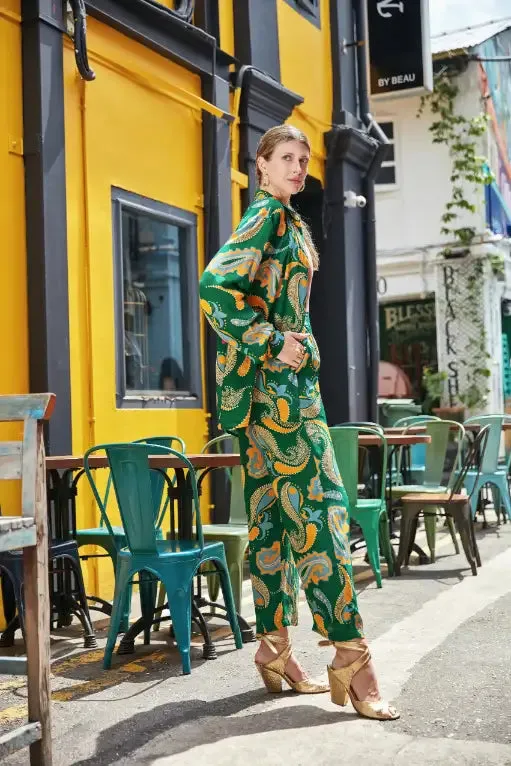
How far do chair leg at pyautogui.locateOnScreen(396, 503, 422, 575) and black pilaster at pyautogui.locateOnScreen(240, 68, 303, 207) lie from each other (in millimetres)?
3150

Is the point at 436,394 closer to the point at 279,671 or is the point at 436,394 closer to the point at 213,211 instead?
the point at 213,211

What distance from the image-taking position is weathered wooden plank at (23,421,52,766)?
9.95ft

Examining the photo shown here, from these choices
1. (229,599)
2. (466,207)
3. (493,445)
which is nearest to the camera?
(229,599)

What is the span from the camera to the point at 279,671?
13.5 feet

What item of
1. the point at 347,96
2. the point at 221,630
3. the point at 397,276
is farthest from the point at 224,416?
the point at 397,276

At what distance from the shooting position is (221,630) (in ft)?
18.6

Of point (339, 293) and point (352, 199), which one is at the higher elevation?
point (352, 199)

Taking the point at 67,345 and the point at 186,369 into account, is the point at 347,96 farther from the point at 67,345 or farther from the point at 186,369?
the point at 67,345

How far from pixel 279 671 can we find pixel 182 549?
3.08ft

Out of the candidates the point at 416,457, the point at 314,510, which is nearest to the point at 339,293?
the point at 416,457

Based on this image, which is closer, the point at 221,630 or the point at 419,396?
the point at 221,630

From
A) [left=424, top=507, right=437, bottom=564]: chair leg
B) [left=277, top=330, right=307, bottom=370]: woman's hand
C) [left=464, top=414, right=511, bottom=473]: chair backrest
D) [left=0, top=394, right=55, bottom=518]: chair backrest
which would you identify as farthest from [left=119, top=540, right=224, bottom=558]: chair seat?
→ [left=464, top=414, right=511, bottom=473]: chair backrest

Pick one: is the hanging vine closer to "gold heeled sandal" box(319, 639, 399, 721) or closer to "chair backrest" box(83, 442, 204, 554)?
"chair backrest" box(83, 442, 204, 554)

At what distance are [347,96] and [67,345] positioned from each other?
19.4ft
